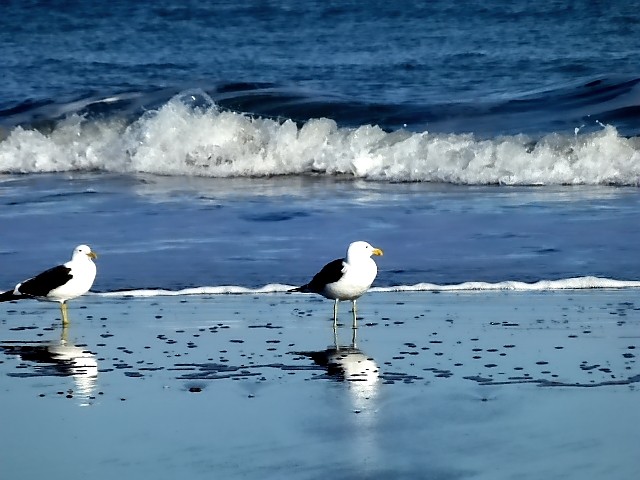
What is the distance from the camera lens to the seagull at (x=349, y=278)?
342 inches

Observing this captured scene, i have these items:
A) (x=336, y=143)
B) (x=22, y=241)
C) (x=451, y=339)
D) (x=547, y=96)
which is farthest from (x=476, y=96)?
(x=451, y=339)

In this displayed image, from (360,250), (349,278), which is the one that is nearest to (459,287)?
(360,250)

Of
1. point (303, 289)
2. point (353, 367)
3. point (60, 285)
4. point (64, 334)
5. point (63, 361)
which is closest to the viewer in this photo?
point (353, 367)

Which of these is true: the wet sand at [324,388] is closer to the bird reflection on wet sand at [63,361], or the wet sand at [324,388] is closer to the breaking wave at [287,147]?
the bird reflection on wet sand at [63,361]

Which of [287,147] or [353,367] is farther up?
[287,147]

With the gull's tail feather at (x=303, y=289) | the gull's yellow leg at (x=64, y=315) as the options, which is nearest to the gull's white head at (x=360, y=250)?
the gull's tail feather at (x=303, y=289)

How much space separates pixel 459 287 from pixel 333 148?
8.27m

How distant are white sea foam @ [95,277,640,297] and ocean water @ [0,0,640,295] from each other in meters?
0.03

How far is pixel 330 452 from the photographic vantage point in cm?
569

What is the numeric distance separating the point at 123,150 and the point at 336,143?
3.12 metres

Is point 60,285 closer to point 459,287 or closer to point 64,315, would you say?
point 64,315

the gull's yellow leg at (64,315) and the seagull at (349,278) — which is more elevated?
the seagull at (349,278)

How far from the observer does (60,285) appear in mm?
9000

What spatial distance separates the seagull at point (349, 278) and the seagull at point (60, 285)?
58.2 inches
